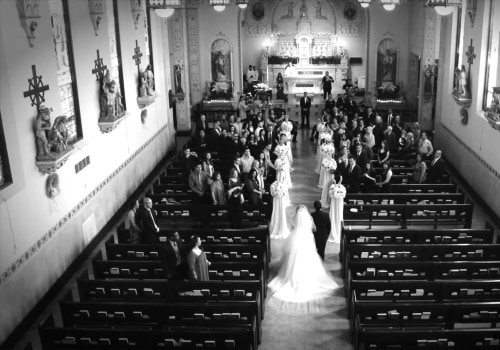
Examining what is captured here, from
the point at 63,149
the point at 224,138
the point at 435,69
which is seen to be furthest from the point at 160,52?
the point at 435,69

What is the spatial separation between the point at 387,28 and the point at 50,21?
20.1m

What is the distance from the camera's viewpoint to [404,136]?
1933 centimetres

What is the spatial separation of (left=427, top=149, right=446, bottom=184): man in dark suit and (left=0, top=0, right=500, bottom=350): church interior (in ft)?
2.15

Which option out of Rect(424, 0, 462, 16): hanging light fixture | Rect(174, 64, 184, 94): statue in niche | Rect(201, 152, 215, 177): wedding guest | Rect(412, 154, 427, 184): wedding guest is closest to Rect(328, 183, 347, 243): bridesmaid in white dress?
Rect(412, 154, 427, 184): wedding guest

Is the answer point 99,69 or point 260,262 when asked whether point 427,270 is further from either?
point 99,69

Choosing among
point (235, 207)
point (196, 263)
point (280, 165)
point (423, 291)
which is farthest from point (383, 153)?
point (196, 263)

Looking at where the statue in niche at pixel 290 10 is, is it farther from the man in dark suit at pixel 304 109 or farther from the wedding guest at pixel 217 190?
the wedding guest at pixel 217 190

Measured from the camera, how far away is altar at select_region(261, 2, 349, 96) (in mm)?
31203

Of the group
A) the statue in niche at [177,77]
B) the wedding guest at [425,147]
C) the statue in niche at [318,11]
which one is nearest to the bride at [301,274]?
the wedding guest at [425,147]

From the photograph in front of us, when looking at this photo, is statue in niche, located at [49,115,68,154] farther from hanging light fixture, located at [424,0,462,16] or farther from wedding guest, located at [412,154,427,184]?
hanging light fixture, located at [424,0,462,16]

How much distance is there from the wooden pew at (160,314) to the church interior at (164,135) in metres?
0.06

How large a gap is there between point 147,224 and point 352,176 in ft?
19.9

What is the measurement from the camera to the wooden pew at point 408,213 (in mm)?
14859

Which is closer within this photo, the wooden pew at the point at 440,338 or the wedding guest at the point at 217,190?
the wooden pew at the point at 440,338
